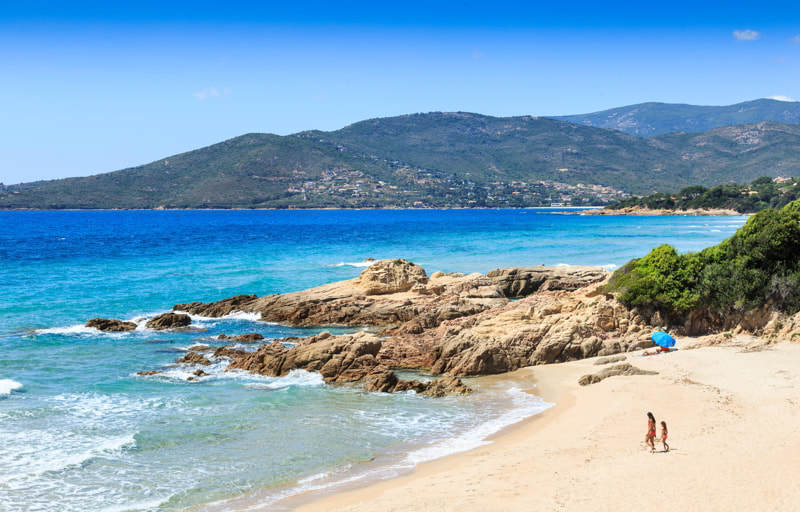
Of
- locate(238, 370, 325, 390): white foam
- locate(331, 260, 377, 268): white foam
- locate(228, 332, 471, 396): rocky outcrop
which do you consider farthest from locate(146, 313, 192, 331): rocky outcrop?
locate(331, 260, 377, 268): white foam

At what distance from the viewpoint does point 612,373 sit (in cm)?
2019

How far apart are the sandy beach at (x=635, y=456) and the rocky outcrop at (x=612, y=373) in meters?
0.27

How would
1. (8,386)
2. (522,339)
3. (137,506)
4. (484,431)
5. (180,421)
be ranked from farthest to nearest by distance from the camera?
(522,339), (8,386), (180,421), (484,431), (137,506)

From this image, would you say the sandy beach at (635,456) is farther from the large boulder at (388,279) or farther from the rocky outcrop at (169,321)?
the rocky outcrop at (169,321)

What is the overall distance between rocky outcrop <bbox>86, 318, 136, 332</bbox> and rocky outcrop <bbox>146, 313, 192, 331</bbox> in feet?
2.81

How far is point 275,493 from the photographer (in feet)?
41.9

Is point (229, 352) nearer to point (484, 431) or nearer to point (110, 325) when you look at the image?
point (110, 325)

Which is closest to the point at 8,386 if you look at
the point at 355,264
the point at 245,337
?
the point at 245,337

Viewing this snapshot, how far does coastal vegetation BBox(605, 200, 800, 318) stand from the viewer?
947 inches

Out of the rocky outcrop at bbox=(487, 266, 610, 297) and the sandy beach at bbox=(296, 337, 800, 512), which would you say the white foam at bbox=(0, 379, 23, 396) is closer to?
the sandy beach at bbox=(296, 337, 800, 512)

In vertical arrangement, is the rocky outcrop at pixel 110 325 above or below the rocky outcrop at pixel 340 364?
above

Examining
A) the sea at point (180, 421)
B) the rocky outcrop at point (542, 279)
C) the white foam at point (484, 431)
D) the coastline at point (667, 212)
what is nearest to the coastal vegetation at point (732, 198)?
the coastline at point (667, 212)

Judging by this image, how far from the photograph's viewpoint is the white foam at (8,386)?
19.3m

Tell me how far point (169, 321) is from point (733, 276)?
23.3m
